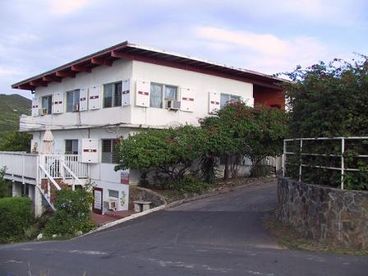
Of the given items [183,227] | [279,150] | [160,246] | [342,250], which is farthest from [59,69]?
[342,250]

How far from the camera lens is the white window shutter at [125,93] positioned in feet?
74.9

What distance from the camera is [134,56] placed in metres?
23.0

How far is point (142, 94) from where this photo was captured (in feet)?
74.8

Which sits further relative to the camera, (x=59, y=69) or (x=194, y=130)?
(x=59, y=69)

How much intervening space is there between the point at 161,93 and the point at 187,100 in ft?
4.65

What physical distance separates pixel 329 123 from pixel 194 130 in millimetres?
10437

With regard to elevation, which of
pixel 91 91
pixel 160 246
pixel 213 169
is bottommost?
pixel 160 246

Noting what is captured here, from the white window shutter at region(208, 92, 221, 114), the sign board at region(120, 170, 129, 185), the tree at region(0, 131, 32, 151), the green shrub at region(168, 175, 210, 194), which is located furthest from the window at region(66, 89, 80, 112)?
the tree at region(0, 131, 32, 151)

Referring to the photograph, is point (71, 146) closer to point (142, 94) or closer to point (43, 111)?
point (43, 111)

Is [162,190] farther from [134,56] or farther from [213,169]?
[134,56]

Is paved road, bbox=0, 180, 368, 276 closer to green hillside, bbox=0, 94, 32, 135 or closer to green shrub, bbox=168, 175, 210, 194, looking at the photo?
green shrub, bbox=168, 175, 210, 194

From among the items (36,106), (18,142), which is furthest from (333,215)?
(18,142)

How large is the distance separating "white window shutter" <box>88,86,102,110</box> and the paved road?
851 cm

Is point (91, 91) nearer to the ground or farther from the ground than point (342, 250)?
farther from the ground
